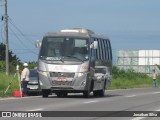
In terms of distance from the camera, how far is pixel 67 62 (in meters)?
29.6

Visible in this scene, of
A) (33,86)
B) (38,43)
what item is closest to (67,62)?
(38,43)

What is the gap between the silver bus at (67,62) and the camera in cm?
2969

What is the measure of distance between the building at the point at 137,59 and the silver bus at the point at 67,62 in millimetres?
42728

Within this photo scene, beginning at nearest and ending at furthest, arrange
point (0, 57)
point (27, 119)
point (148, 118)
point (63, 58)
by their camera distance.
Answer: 1. point (27, 119)
2. point (148, 118)
3. point (63, 58)
4. point (0, 57)

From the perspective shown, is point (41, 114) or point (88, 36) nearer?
point (41, 114)

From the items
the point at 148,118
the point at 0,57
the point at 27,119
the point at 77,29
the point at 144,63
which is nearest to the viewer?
the point at 27,119

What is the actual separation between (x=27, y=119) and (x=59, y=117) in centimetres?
134

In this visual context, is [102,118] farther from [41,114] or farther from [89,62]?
[89,62]

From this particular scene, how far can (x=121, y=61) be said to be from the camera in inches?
2987

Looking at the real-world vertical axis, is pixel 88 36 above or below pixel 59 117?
above

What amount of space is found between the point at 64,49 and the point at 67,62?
30.8 inches

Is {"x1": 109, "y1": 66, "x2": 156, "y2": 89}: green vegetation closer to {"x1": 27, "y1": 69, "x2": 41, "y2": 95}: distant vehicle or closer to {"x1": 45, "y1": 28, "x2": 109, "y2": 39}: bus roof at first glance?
{"x1": 27, "y1": 69, "x2": 41, "y2": 95}: distant vehicle

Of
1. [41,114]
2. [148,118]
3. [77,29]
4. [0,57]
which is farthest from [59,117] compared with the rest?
[0,57]

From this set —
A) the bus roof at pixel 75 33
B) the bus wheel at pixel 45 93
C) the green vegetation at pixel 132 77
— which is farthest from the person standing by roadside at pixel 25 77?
the green vegetation at pixel 132 77
